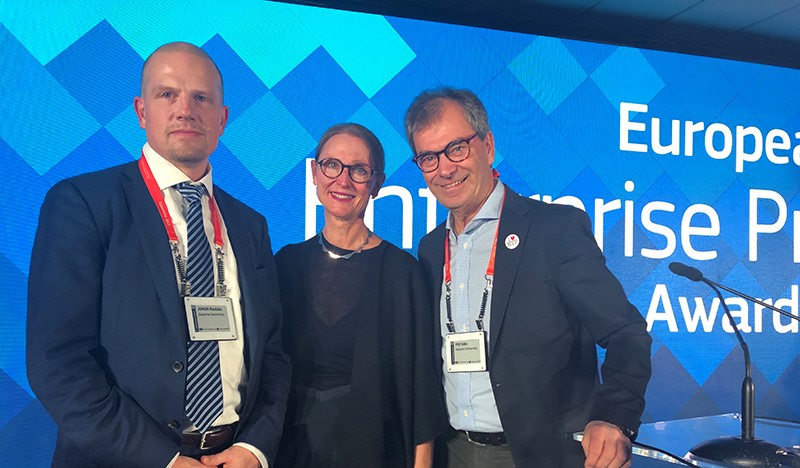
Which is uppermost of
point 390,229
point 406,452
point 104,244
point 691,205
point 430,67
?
point 430,67

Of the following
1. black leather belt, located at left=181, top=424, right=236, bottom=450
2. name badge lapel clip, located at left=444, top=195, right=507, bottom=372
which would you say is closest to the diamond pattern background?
name badge lapel clip, located at left=444, top=195, right=507, bottom=372

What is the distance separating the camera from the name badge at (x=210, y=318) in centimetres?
183

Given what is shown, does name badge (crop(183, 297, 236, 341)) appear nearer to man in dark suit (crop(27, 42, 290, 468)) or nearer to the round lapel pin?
man in dark suit (crop(27, 42, 290, 468))

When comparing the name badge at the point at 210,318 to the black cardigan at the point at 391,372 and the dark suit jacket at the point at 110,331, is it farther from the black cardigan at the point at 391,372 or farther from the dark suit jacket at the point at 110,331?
the black cardigan at the point at 391,372

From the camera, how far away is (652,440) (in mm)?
2295

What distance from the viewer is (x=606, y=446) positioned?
1807 mm

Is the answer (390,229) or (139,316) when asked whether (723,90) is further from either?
(139,316)

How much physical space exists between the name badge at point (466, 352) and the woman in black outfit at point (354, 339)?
0.12 meters

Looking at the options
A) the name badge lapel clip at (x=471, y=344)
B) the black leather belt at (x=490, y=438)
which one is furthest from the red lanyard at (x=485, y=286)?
the black leather belt at (x=490, y=438)

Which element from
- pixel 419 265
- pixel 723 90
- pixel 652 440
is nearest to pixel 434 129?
pixel 419 265

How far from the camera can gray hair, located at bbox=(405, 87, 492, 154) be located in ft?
7.53

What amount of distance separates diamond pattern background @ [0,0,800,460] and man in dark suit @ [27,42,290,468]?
1.63 ft

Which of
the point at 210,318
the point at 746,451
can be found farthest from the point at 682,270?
the point at 210,318

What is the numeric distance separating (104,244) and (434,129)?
3.70 ft
